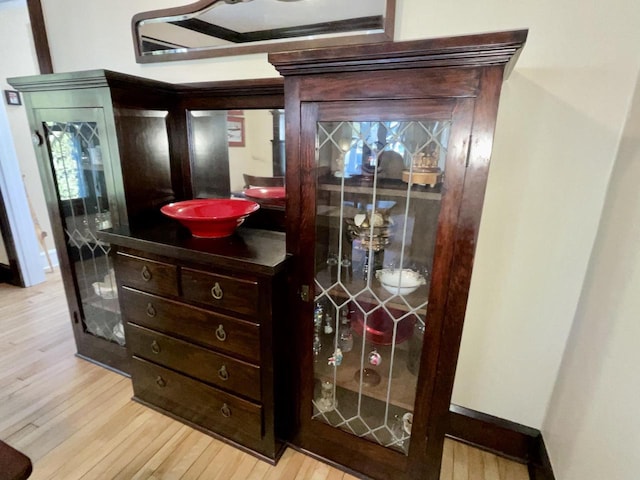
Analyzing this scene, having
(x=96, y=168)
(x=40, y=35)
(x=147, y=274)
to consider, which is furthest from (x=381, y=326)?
(x=40, y=35)


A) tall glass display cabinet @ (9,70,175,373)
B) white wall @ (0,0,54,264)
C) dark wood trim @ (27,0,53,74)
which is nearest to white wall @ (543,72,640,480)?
tall glass display cabinet @ (9,70,175,373)

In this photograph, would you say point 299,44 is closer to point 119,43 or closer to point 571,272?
point 119,43

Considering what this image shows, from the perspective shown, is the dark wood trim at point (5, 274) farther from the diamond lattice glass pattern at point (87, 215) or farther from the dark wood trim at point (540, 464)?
the dark wood trim at point (540, 464)

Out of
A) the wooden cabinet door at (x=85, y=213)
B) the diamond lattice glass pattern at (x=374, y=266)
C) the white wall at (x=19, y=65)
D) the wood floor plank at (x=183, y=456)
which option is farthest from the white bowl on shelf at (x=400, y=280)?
the white wall at (x=19, y=65)

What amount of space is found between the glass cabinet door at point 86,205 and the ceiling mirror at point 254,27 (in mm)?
495

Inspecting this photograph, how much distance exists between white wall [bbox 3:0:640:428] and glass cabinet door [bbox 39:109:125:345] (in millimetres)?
714

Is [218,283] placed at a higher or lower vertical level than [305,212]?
lower

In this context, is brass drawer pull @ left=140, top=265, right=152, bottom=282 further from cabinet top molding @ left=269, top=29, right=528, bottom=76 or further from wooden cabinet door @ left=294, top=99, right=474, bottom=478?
cabinet top molding @ left=269, top=29, right=528, bottom=76

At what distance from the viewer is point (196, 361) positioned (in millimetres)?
1416

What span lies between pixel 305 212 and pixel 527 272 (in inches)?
35.2

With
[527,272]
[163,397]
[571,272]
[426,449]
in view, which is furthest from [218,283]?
[571,272]

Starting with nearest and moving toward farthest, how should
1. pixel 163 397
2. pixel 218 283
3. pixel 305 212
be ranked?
pixel 305 212
pixel 218 283
pixel 163 397

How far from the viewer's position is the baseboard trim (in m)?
1.39

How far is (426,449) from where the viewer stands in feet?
3.91
